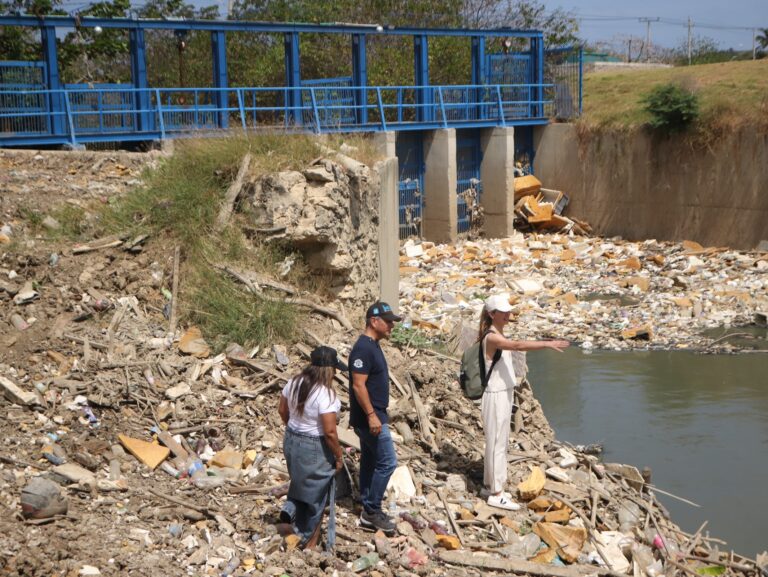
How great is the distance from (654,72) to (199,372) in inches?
848

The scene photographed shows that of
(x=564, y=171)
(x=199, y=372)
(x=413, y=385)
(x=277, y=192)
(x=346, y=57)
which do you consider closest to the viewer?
(x=199, y=372)

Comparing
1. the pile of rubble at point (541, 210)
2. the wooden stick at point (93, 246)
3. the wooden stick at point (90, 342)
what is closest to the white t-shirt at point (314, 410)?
the wooden stick at point (90, 342)

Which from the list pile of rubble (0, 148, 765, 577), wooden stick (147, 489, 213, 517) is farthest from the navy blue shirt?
wooden stick (147, 489, 213, 517)

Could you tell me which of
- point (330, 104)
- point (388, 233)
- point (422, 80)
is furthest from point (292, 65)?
point (388, 233)

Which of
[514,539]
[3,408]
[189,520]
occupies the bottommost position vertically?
[514,539]

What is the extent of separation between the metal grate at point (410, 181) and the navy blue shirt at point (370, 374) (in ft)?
53.2

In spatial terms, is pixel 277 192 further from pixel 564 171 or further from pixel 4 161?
pixel 564 171

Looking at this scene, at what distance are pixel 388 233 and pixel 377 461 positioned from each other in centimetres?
573

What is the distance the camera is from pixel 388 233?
11.4m

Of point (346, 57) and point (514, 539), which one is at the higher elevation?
point (346, 57)

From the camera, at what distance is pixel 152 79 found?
28656 millimetres

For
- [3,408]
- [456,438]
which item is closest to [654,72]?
[456,438]

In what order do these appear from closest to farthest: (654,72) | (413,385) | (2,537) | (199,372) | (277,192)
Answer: (2,537), (199,372), (413,385), (277,192), (654,72)

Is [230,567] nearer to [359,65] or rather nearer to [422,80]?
[359,65]
